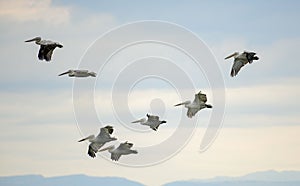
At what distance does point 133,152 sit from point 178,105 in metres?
3.99

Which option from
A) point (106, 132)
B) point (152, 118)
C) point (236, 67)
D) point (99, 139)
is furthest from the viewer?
point (152, 118)

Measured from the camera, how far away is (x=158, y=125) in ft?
171

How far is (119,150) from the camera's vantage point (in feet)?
170

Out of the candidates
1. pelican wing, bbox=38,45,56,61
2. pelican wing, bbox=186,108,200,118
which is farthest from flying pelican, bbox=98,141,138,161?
pelican wing, bbox=38,45,56,61

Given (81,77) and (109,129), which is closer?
(109,129)

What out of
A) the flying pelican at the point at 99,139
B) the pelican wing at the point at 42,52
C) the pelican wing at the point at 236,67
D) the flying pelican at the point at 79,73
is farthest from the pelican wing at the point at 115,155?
the pelican wing at the point at 236,67

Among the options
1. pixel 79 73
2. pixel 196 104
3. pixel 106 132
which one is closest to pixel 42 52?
pixel 79 73

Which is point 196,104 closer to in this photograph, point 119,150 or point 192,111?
point 192,111

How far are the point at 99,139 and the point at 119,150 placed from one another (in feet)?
6.42

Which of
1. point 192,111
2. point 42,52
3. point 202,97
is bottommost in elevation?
point 192,111

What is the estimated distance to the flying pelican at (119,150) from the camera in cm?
5145

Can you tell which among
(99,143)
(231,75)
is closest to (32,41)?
(99,143)

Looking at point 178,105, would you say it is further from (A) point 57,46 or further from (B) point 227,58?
(A) point 57,46

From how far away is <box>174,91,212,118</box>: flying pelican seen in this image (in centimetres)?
5147
